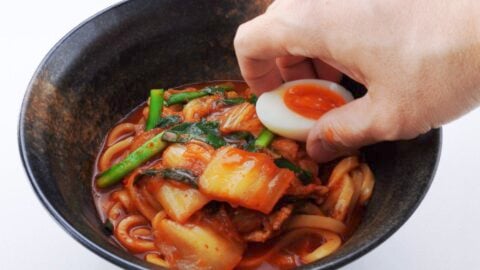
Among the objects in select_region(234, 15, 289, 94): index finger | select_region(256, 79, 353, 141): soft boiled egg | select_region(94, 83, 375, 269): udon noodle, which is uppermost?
select_region(234, 15, 289, 94): index finger

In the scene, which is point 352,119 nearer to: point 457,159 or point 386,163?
point 386,163

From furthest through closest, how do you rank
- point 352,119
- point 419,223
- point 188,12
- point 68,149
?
point 188,12 → point 419,223 → point 68,149 → point 352,119

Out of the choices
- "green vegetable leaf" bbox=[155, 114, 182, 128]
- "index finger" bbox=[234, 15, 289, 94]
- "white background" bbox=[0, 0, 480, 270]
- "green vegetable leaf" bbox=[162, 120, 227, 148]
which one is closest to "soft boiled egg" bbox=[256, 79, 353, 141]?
"index finger" bbox=[234, 15, 289, 94]

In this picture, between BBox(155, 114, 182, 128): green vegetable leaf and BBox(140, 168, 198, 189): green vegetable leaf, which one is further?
BBox(155, 114, 182, 128): green vegetable leaf

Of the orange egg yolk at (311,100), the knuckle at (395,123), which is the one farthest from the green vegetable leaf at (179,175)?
the knuckle at (395,123)

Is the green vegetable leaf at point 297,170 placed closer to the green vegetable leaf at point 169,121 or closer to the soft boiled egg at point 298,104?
the soft boiled egg at point 298,104

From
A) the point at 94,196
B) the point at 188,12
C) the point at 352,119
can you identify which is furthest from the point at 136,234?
the point at 188,12

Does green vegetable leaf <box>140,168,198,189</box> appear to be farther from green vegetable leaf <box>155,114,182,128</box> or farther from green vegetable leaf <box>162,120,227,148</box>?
green vegetable leaf <box>155,114,182,128</box>
